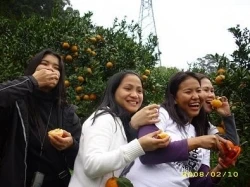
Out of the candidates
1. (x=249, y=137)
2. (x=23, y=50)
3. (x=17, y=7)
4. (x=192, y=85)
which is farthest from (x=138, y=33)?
(x=17, y=7)

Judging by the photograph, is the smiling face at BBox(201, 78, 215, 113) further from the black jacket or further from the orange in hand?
the black jacket

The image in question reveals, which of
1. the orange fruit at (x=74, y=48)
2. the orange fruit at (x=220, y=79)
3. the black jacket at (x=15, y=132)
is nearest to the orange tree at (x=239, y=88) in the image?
the orange fruit at (x=220, y=79)

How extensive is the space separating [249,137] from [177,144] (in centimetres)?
117

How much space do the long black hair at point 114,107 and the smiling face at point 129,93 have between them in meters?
0.02

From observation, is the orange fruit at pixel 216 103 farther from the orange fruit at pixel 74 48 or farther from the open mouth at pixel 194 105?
the orange fruit at pixel 74 48

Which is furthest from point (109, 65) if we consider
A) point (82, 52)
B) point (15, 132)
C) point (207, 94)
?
point (15, 132)

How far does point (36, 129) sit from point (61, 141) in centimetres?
28

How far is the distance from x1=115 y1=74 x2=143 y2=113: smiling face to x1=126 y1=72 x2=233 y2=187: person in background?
0.15 metres

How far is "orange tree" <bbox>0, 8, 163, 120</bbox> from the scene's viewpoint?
4965 millimetres

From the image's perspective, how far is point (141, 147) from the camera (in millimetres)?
1640

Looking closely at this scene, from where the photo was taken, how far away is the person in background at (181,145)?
168 centimetres

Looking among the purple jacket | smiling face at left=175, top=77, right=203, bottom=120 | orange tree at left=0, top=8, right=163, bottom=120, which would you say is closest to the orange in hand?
the purple jacket

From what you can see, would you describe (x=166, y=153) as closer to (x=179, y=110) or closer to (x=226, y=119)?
(x=179, y=110)

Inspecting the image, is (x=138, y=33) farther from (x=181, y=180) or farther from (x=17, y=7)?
(x=17, y=7)
